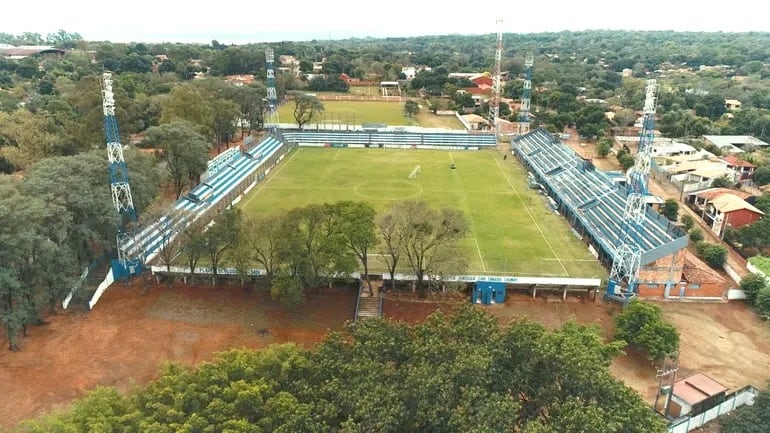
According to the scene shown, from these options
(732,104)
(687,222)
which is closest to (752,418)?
(687,222)

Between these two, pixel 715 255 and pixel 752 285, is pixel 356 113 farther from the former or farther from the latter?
pixel 752 285

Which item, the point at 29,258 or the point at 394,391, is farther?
the point at 29,258

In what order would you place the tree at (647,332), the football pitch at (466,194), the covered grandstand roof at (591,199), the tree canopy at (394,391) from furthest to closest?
the football pitch at (466,194) < the covered grandstand roof at (591,199) < the tree at (647,332) < the tree canopy at (394,391)

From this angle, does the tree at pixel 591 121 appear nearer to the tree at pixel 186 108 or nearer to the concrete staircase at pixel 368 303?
the tree at pixel 186 108

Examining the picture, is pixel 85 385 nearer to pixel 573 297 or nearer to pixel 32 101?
pixel 573 297

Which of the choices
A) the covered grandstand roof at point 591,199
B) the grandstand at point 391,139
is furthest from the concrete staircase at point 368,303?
the grandstand at point 391,139

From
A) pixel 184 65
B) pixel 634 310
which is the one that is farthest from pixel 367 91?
pixel 634 310
